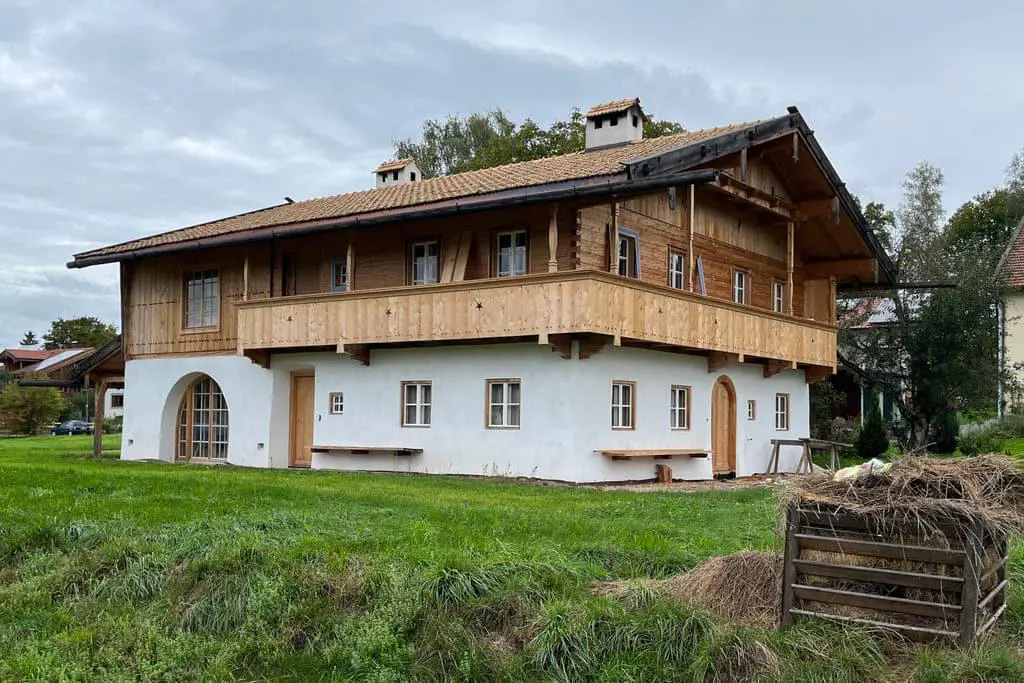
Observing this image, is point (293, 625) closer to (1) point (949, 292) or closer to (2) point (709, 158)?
(2) point (709, 158)

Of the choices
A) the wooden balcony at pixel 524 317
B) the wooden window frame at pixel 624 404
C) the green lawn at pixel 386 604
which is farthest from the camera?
the wooden window frame at pixel 624 404

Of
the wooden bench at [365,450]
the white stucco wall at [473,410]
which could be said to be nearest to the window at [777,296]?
the white stucco wall at [473,410]

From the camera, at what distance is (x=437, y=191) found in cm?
2239

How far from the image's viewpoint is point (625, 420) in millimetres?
20078

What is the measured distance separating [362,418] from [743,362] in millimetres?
8432

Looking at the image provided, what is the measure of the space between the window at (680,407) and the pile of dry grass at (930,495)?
1418 centimetres

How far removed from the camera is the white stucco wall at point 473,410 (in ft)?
62.5

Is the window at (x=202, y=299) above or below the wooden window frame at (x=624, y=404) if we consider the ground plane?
above

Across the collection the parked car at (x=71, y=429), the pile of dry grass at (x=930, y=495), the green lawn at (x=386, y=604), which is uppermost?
the pile of dry grass at (x=930, y=495)

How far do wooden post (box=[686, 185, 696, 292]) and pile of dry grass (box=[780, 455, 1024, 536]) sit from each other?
13797mm

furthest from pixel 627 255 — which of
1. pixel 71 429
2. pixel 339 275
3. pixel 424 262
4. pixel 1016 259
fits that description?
pixel 71 429

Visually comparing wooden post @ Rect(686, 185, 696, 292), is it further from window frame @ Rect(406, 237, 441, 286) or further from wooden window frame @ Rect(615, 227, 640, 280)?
window frame @ Rect(406, 237, 441, 286)

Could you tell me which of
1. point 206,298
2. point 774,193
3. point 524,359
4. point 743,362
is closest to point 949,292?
point 774,193

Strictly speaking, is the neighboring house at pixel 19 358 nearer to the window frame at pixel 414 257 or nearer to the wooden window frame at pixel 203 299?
the wooden window frame at pixel 203 299
